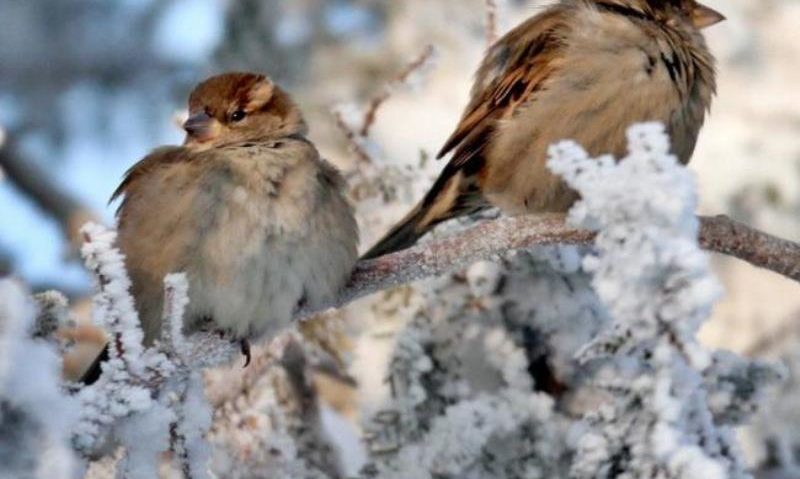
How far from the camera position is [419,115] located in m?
6.07

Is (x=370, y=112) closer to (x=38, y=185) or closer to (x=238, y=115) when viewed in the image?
(x=238, y=115)

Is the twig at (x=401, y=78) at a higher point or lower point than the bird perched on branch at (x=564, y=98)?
higher

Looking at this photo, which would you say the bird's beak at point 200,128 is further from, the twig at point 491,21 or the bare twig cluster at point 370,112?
the twig at point 491,21

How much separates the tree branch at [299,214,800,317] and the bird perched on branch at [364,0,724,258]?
534 millimetres

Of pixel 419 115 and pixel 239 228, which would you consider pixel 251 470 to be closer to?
pixel 239 228

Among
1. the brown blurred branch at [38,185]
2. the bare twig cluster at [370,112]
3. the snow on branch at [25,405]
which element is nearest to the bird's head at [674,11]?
the bare twig cluster at [370,112]

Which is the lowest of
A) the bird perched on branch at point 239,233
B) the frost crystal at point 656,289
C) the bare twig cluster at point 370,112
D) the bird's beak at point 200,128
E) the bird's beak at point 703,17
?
the frost crystal at point 656,289

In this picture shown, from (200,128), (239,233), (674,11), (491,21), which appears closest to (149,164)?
(200,128)

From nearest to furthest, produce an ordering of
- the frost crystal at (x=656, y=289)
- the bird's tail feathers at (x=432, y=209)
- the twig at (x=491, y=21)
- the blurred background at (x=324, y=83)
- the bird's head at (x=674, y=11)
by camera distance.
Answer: the frost crystal at (x=656, y=289) < the bird's head at (x=674, y=11) < the bird's tail feathers at (x=432, y=209) < the twig at (x=491, y=21) < the blurred background at (x=324, y=83)

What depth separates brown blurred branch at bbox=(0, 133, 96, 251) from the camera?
570cm

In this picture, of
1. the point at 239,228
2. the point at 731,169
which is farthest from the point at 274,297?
the point at 731,169

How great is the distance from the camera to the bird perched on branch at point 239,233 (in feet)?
8.70

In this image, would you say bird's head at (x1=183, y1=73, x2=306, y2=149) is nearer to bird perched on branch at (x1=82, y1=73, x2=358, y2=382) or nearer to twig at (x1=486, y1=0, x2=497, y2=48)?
bird perched on branch at (x1=82, y1=73, x2=358, y2=382)

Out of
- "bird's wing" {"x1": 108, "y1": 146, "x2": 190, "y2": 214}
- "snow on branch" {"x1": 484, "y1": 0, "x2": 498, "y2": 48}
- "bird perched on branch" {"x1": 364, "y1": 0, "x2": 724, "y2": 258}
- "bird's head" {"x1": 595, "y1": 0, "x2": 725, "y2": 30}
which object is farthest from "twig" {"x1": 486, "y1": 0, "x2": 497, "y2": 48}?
"bird's wing" {"x1": 108, "y1": 146, "x2": 190, "y2": 214}
